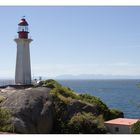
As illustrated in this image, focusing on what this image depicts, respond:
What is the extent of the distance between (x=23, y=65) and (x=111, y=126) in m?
9.96

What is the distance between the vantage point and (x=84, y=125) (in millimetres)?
19141

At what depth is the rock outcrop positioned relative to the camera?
59.6ft

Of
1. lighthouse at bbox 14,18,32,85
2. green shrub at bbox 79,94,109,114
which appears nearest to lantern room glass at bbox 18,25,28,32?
lighthouse at bbox 14,18,32,85

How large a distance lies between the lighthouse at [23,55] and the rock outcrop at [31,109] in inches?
312

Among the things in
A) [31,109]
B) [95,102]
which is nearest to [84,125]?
[31,109]

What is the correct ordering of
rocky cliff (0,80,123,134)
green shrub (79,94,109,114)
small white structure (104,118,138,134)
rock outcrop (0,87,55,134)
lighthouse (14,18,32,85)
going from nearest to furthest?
rock outcrop (0,87,55,134) < rocky cliff (0,80,123,134) < small white structure (104,118,138,134) < green shrub (79,94,109,114) < lighthouse (14,18,32,85)

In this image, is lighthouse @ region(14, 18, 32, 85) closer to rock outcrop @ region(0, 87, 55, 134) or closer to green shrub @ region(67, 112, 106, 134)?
rock outcrop @ region(0, 87, 55, 134)

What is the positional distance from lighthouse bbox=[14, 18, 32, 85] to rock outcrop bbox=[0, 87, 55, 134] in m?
7.93

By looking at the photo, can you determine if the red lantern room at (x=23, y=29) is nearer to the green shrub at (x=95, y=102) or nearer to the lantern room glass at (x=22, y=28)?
the lantern room glass at (x=22, y=28)

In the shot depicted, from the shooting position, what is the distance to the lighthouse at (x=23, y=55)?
2875 centimetres

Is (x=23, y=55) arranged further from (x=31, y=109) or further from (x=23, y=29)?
(x=31, y=109)
